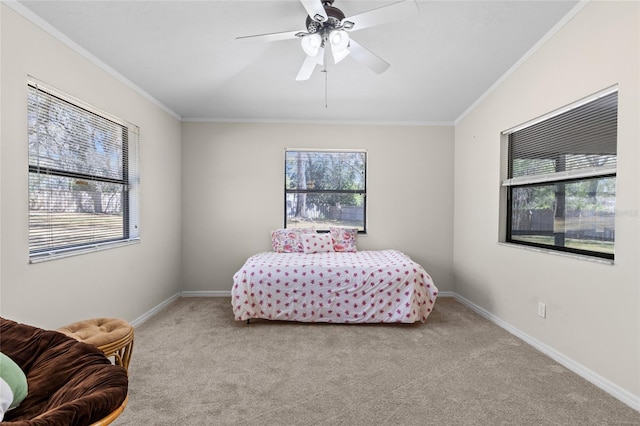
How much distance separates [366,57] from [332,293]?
2.17 meters

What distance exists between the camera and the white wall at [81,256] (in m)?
1.90

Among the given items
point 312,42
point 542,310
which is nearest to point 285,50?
point 312,42

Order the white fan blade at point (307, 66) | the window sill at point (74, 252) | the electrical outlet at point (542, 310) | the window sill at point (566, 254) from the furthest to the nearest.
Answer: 1. the electrical outlet at point (542, 310)
2. the white fan blade at point (307, 66)
3. the window sill at point (74, 252)
4. the window sill at point (566, 254)

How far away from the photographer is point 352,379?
84.9 inches

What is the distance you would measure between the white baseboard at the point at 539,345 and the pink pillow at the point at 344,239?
1440 millimetres

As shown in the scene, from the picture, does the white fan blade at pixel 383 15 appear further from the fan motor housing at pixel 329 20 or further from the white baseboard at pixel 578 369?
the white baseboard at pixel 578 369

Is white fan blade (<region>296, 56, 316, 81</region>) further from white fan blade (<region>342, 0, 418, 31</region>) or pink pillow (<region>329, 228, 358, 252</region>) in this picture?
pink pillow (<region>329, 228, 358, 252</region>)

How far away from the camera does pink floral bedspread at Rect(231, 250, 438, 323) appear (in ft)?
10.4

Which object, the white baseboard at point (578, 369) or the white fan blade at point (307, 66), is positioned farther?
the white fan blade at point (307, 66)

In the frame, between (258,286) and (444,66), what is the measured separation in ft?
8.93

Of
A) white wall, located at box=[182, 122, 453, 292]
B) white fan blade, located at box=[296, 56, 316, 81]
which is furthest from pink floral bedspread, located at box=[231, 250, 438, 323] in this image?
white fan blade, located at box=[296, 56, 316, 81]

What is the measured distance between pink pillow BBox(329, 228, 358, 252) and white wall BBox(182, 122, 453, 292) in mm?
193

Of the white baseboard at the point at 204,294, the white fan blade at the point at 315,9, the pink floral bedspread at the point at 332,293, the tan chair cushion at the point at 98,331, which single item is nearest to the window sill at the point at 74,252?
the tan chair cushion at the point at 98,331

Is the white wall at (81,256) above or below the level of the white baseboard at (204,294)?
above
